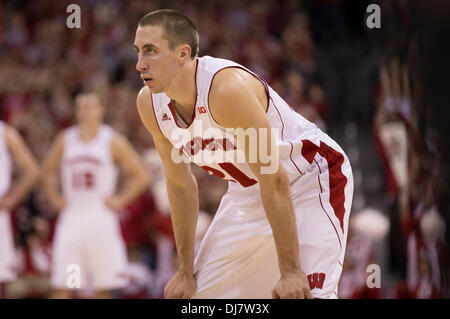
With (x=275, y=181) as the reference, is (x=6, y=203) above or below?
below

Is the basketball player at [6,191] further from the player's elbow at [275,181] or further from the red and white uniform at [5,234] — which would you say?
the player's elbow at [275,181]

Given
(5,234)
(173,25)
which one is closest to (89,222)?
(5,234)

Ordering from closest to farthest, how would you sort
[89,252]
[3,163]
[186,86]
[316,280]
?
[316,280]
[186,86]
[89,252]
[3,163]

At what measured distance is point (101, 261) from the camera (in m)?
6.98

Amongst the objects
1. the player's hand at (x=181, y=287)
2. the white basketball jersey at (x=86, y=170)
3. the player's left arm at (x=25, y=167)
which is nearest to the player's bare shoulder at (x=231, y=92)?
the player's hand at (x=181, y=287)

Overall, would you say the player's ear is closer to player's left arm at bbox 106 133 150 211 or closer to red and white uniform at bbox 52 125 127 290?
red and white uniform at bbox 52 125 127 290

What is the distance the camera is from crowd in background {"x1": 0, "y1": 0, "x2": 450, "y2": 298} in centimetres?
636

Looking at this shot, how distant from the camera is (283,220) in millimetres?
3137

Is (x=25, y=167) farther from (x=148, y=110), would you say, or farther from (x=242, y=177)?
(x=242, y=177)

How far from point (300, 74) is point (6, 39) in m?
4.93

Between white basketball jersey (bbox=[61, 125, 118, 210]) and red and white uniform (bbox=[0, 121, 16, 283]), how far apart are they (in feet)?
1.91

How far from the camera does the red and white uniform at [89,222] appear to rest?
6.92m

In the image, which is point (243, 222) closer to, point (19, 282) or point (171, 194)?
point (171, 194)

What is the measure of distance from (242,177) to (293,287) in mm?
720
